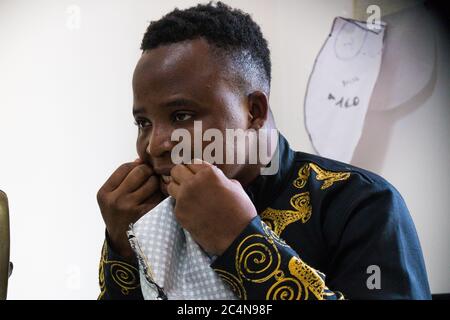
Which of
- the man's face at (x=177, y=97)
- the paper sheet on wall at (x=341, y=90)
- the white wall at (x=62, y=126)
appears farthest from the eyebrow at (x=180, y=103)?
the paper sheet on wall at (x=341, y=90)

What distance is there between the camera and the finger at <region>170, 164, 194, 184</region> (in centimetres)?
67

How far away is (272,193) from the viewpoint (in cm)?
82

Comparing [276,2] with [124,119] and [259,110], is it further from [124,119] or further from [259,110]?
[259,110]

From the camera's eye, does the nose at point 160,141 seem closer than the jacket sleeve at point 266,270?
No

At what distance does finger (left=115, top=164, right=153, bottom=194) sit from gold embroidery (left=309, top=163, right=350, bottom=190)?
0.29 m

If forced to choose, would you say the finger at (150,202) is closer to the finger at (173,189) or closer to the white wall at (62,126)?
the finger at (173,189)

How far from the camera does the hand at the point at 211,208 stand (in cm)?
61

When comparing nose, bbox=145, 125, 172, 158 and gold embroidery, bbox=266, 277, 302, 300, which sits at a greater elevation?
nose, bbox=145, 125, 172, 158

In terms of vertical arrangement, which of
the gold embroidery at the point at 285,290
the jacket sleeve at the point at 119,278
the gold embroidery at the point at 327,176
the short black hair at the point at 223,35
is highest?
the short black hair at the point at 223,35

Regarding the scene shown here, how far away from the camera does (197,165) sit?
68cm

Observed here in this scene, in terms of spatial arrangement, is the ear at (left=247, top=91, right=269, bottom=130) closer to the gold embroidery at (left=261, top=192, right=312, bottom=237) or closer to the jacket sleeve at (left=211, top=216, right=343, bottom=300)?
the gold embroidery at (left=261, top=192, right=312, bottom=237)

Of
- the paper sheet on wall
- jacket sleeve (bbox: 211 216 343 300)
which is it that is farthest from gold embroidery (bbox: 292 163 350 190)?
the paper sheet on wall

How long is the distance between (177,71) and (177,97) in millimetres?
44
